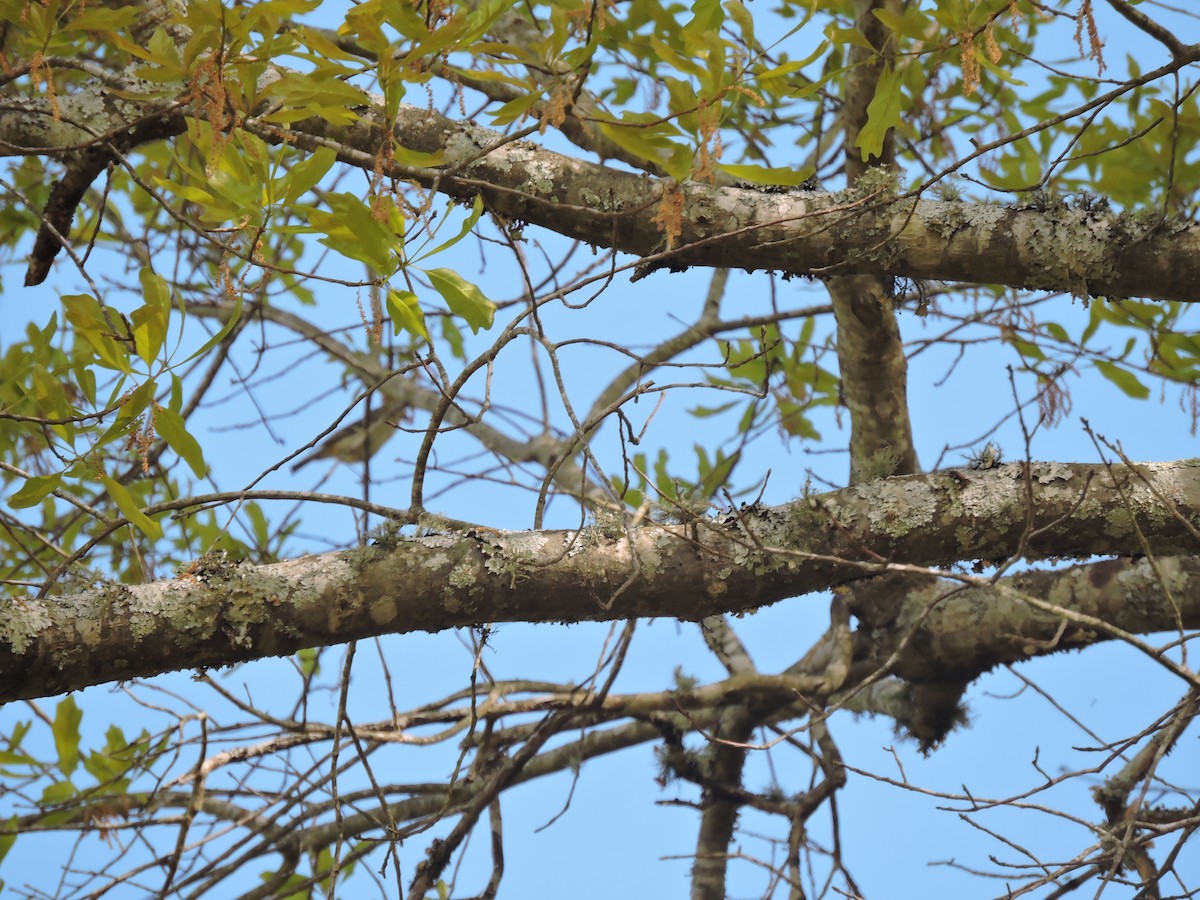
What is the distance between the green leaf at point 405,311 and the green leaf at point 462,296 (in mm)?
45

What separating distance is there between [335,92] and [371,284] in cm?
22

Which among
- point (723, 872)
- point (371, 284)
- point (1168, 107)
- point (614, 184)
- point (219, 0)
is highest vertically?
point (1168, 107)

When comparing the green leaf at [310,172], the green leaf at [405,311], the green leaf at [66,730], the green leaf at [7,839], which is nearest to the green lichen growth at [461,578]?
the green leaf at [405,311]

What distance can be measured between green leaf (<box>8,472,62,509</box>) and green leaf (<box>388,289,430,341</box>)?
43 cm

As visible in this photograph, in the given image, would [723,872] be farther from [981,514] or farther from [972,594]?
[981,514]

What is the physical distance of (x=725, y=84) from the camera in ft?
4.09

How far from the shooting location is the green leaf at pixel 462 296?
124 centimetres

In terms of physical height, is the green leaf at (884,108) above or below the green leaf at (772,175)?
above

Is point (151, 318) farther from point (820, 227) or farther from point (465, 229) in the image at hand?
point (820, 227)

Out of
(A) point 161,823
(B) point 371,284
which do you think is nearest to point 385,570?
(B) point 371,284

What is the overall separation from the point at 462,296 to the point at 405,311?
75mm

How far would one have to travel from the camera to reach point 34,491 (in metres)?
1.32

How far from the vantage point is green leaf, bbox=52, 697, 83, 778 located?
2.12 m

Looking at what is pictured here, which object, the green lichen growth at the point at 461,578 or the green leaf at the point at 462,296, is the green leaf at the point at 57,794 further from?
the green leaf at the point at 462,296
